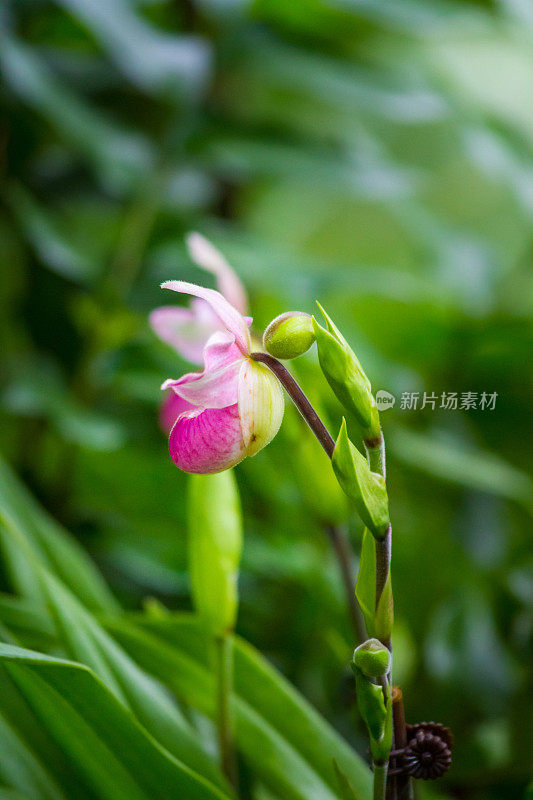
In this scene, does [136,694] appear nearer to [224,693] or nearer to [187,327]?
[224,693]

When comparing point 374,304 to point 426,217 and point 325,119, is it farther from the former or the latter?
point 325,119

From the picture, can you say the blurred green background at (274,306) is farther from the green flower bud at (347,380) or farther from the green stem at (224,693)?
the green flower bud at (347,380)

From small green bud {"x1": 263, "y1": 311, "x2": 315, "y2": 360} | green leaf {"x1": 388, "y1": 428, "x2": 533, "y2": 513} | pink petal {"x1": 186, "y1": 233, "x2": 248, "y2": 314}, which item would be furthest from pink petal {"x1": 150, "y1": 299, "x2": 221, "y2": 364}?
→ green leaf {"x1": 388, "y1": 428, "x2": 533, "y2": 513}

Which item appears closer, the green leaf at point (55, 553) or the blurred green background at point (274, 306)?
the green leaf at point (55, 553)

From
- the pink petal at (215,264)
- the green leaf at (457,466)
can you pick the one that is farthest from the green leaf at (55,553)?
the green leaf at (457,466)

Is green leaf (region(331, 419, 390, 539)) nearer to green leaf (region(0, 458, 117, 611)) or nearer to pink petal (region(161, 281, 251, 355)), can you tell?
Result: pink petal (region(161, 281, 251, 355))

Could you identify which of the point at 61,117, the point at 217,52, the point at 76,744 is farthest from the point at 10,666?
the point at 217,52
